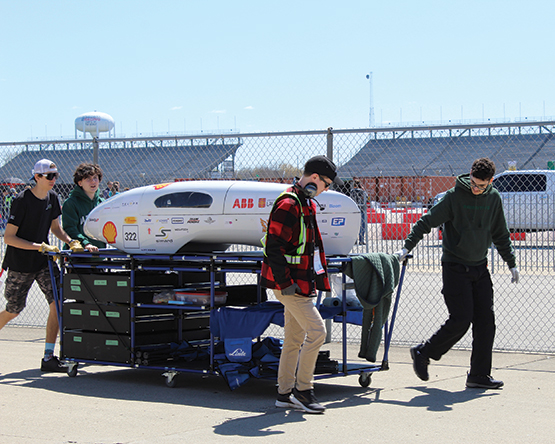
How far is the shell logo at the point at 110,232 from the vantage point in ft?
20.8

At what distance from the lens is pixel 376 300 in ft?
18.3

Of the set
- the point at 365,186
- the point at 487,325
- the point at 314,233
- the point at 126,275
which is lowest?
the point at 487,325

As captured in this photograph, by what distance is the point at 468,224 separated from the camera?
5.64 m

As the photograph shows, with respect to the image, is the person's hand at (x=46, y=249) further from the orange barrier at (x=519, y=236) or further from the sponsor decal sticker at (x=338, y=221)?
the orange barrier at (x=519, y=236)

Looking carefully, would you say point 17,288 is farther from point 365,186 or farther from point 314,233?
point 365,186

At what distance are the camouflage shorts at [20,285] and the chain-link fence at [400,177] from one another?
2253mm

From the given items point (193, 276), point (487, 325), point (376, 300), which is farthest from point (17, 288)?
point (487, 325)

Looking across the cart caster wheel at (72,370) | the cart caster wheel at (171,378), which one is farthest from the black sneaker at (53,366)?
the cart caster wheel at (171,378)

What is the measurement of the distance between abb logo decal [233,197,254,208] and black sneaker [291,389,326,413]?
177 cm

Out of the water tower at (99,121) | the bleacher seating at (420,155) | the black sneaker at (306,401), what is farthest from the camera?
the water tower at (99,121)

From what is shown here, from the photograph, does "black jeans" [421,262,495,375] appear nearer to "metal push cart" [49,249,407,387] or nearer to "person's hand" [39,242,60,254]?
"metal push cart" [49,249,407,387]

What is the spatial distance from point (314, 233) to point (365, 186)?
13.1 ft

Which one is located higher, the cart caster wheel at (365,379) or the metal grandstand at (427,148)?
the metal grandstand at (427,148)

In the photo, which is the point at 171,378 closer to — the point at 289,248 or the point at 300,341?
the point at 300,341
